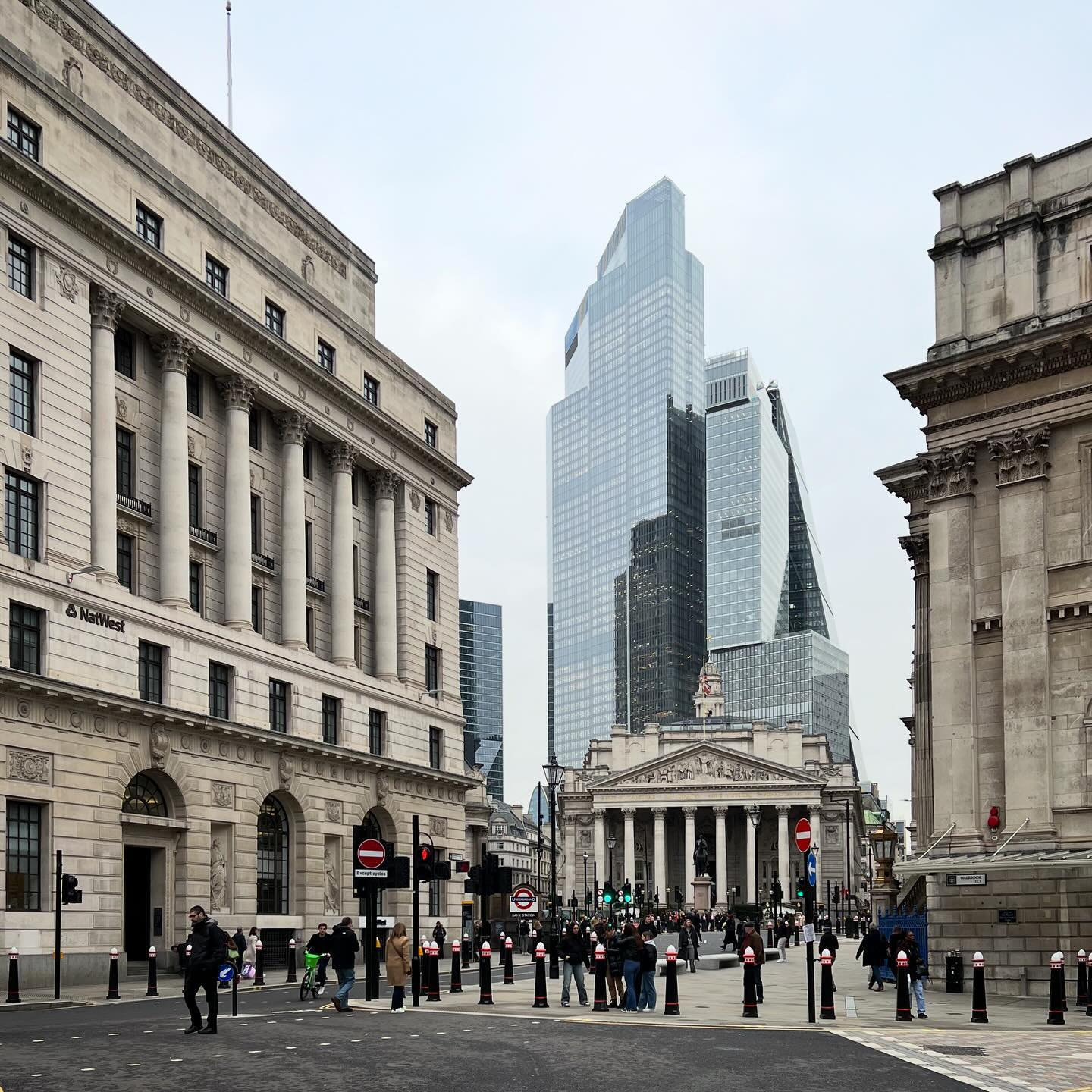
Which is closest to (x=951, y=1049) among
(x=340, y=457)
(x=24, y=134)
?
(x=24, y=134)

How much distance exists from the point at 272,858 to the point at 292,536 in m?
11.9

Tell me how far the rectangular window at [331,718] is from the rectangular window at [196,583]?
26.2 ft

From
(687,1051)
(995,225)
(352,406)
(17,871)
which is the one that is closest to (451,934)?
(352,406)

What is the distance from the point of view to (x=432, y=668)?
6856 centimetres

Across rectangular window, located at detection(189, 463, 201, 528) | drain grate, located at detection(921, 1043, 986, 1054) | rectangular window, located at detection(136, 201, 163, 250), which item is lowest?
drain grate, located at detection(921, 1043, 986, 1054)

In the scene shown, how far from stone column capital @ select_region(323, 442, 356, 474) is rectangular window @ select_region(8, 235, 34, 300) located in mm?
18889

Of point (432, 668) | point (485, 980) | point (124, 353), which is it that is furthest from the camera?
point (432, 668)

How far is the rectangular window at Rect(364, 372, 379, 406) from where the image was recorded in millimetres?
64000

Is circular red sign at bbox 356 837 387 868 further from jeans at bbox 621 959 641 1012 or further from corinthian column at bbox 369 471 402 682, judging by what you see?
corinthian column at bbox 369 471 402 682

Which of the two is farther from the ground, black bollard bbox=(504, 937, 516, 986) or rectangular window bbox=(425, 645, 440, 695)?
rectangular window bbox=(425, 645, 440, 695)

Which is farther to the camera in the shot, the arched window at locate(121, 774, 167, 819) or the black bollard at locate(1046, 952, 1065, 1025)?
the arched window at locate(121, 774, 167, 819)

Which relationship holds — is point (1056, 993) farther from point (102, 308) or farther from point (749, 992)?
point (102, 308)

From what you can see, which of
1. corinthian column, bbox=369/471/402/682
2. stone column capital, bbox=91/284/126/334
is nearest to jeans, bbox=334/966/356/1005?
stone column capital, bbox=91/284/126/334

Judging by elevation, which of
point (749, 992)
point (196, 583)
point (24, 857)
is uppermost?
point (196, 583)
